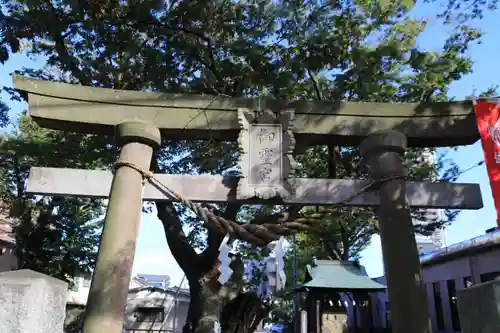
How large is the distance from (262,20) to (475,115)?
14.8ft

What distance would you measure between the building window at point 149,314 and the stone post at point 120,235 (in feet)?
71.0

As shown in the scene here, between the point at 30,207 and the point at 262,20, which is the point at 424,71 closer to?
the point at 262,20

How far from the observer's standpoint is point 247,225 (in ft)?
16.5

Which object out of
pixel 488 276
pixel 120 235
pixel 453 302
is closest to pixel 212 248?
pixel 120 235

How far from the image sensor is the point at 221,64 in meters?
8.00

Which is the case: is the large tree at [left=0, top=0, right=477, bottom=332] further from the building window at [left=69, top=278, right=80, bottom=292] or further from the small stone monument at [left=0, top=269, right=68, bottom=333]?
the building window at [left=69, top=278, right=80, bottom=292]

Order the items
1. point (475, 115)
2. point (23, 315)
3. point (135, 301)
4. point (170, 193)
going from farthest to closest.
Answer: point (135, 301)
point (475, 115)
point (170, 193)
point (23, 315)

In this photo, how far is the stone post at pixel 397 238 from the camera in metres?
4.45

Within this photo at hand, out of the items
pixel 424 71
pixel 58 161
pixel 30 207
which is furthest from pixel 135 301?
pixel 424 71

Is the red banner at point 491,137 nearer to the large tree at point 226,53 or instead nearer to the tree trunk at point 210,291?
the large tree at point 226,53

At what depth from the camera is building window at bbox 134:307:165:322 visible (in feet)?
79.8

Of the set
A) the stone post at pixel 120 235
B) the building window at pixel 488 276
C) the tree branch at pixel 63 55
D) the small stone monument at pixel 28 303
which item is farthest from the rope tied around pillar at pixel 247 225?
the building window at pixel 488 276

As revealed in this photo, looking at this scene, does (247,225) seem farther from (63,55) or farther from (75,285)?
(75,285)

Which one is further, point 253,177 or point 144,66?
point 144,66
